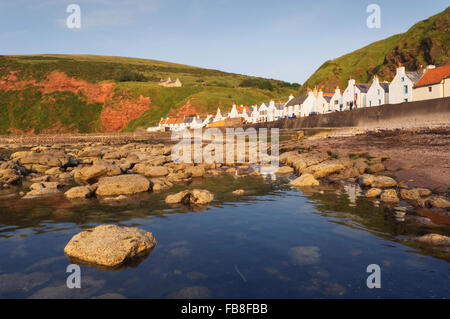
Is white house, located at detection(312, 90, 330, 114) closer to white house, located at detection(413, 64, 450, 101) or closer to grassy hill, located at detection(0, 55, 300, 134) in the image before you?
white house, located at detection(413, 64, 450, 101)

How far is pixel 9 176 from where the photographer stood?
22.3 metres

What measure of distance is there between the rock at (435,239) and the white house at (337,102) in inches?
2277

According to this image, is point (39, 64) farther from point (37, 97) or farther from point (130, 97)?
point (130, 97)

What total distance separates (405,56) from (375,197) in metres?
101

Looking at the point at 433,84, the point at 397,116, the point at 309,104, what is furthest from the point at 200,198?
the point at 309,104

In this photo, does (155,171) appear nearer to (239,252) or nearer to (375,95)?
(239,252)

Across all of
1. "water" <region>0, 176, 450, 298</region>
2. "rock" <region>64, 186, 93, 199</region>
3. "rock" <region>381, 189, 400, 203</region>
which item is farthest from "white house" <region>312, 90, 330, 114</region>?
"rock" <region>64, 186, 93, 199</region>

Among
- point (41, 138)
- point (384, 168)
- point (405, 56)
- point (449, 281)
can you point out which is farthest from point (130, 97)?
point (449, 281)

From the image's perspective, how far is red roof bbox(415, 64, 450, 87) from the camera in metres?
42.3

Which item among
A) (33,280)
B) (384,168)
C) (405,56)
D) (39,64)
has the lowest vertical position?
(33,280)

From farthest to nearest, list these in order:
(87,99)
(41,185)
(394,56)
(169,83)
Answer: (169,83) → (87,99) → (394,56) → (41,185)

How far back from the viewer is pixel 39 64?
154m

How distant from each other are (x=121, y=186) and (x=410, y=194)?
1517cm

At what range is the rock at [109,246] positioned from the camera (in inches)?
344
